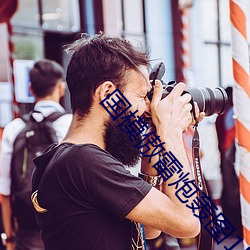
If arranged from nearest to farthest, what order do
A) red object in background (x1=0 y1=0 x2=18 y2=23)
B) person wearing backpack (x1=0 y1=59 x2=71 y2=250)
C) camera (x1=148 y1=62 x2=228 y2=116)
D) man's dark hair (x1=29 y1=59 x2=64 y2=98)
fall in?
1. camera (x1=148 y1=62 x2=228 y2=116)
2. person wearing backpack (x1=0 y1=59 x2=71 y2=250)
3. man's dark hair (x1=29 y1=59 x2=64 y2=98)
4. red object in background (x1=0 y1=0 x2=18 y2=23)

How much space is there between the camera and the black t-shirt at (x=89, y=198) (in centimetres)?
139

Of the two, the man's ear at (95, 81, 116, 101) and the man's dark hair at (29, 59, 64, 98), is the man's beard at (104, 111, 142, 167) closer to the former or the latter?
the man's ear at (95, 81, 116, 101)

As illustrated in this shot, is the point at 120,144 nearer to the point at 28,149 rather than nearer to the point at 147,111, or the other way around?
the point at 147,111

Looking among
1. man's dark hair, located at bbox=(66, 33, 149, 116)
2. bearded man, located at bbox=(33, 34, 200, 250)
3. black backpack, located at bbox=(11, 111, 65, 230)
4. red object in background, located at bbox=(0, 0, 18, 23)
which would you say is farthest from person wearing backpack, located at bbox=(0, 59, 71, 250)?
red object in background, located at bbox=(0, 0, 18, 23)

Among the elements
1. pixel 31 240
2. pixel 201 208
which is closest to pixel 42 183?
pixel 201 208

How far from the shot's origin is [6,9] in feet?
14.6

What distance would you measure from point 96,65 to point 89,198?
0.36 metres

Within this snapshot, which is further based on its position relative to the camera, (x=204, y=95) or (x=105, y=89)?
(x=204, y=95)

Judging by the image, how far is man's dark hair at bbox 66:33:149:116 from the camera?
1.49 meters

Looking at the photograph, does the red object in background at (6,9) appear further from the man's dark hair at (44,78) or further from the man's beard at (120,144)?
the man's beard at (120,144)

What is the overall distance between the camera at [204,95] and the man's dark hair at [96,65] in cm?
11

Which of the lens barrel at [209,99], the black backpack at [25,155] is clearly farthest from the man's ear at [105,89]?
the black backpack at [25,155]

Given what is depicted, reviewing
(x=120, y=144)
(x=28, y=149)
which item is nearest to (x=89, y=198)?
(x=120, y=144)

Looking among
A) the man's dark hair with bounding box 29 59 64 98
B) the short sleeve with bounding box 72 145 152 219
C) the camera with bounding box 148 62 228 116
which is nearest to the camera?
the short sleeve with bounding box 72 145 152 219
